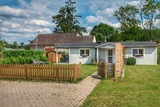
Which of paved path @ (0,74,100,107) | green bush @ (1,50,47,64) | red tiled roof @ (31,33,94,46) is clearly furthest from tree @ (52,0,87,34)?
paved path @ (0,74,100,107)

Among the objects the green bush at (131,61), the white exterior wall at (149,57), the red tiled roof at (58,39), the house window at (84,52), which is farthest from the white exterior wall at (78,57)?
the red tiled roof at (58,39)

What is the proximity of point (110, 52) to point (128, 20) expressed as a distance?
27128mm

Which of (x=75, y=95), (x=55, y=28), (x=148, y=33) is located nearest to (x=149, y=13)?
(x=148, y=33)

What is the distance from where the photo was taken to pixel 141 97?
869 centimetres

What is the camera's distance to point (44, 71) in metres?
13.8

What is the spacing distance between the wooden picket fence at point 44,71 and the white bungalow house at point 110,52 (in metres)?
15.4

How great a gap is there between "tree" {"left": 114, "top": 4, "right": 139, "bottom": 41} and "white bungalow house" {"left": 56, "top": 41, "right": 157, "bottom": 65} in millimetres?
24110

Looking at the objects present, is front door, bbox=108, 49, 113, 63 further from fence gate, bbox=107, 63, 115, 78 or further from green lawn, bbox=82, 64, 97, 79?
fence gate, bbox=107, 63, 115, 78

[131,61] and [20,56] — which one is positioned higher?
[20,56]

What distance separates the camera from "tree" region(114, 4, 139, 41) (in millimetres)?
52500

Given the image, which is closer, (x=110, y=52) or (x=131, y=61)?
(x=131, y=61)

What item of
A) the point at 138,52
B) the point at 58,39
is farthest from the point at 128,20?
the point at 138,52

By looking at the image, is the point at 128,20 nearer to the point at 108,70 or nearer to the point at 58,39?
the point at 58,39

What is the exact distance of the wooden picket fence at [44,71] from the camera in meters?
13.2
